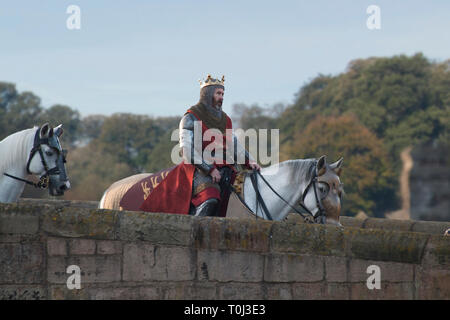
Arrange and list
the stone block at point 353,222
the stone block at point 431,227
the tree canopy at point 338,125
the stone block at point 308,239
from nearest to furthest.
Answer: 1. the stone block at point 308,239
2. the stone block at point 431,227
3. the stone block at point 353,222
4. the tree canopy at point 338,125

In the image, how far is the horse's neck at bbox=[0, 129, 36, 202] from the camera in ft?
Answer: 32.3

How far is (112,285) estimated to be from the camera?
754cm

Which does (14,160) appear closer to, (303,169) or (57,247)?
(57,247)

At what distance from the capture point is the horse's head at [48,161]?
9.96 meters

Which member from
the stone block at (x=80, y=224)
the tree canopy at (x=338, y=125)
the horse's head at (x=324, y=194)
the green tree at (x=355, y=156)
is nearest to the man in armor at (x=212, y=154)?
the horse's head at (x=324, y=194)

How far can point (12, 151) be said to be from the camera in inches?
391

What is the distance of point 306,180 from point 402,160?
45419 millimetres

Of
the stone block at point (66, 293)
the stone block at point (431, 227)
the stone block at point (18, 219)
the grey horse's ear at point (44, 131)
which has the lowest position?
the stone block at point (66, 293)

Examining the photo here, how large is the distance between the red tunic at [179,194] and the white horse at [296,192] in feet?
0.87

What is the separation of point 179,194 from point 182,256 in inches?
95.1

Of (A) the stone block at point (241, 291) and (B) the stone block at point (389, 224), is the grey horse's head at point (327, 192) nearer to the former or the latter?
(B) the stone block at point (389, 224)
